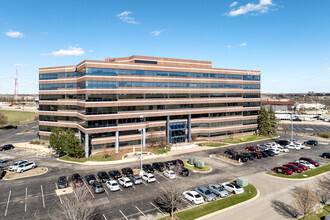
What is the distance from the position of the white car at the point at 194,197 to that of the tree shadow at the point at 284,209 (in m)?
10.2

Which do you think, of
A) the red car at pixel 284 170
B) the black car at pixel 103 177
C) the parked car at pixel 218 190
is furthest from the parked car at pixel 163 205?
the red car at pixel 284 170

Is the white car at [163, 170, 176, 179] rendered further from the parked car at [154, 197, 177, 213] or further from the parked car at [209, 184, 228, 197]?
the parked car at [154, 197, 177, 213]

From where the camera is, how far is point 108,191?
3538 cm

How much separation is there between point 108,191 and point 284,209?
2652cm

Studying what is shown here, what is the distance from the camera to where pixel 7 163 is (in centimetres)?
4881

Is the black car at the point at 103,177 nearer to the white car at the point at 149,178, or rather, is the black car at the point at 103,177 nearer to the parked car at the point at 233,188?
the white car at the point at 149,178

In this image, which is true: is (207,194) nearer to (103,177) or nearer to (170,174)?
(170,174)

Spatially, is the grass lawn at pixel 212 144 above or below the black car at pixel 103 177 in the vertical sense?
above

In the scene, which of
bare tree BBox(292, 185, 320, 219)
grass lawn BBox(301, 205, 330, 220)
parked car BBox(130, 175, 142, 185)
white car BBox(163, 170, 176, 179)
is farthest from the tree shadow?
parked car BBox(130, 175, 142, 185)

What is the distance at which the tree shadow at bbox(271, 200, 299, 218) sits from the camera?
27.8 metres

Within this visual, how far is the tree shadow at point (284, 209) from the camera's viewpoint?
27770 millimetres

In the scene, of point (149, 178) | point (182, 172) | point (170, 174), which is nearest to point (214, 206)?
point (170, 174)

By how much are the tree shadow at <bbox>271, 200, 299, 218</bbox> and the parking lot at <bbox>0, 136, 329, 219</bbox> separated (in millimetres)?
10234

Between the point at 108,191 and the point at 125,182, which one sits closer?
the point at 108,191
